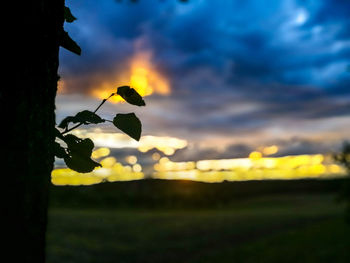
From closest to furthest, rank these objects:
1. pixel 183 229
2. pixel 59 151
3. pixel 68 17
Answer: pixel 59 151
pixel 68 17
pixel 183 229

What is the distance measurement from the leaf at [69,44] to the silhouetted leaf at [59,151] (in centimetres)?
49

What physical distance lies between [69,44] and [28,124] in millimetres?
664

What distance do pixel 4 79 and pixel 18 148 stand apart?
24 cm

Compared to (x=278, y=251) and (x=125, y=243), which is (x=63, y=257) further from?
(x=278, y=251)

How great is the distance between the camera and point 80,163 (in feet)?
5.94

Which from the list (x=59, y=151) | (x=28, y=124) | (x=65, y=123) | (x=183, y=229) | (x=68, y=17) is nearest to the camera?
(x=28, y=124)

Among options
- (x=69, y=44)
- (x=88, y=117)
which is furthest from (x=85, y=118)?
(x=69, y=44)

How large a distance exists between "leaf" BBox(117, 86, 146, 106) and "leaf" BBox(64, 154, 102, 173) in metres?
0.34

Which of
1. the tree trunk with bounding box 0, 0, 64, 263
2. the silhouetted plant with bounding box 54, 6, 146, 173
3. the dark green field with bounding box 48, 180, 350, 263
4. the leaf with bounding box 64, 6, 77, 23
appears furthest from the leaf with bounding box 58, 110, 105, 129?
the dark green field with bounding box 48, 180, 350, 263

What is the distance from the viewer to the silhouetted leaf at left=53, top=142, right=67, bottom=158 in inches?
67.0

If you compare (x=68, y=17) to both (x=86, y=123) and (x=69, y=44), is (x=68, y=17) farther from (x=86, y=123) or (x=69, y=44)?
(x=86, y=123)

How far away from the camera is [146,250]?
2034 centimetres

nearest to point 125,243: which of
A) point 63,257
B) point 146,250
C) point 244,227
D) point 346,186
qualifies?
point 146,250

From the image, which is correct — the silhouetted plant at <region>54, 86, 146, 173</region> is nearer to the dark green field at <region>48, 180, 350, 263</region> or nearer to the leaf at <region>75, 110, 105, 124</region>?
the leaf at <region>75, 110, 105, 124</region>
